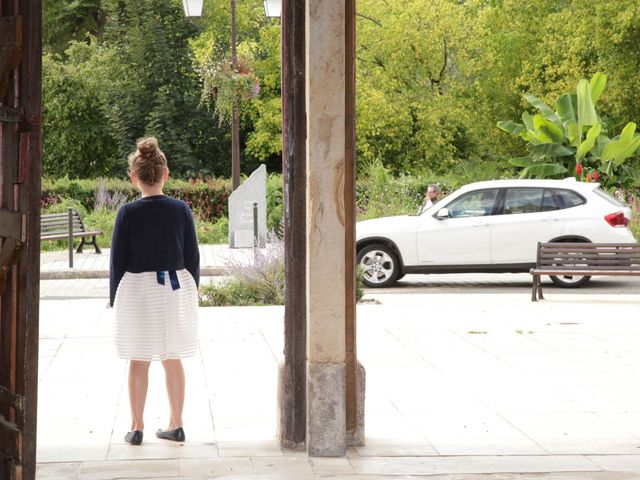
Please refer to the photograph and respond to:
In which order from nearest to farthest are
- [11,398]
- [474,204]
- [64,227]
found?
[11,398] → [474,204] → [64,227]

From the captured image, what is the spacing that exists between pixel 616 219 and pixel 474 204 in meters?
2.15

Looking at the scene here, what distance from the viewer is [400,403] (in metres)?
9.13

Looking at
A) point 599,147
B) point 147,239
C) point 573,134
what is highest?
point 573,134

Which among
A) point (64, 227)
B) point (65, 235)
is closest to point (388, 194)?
point (64, 227)

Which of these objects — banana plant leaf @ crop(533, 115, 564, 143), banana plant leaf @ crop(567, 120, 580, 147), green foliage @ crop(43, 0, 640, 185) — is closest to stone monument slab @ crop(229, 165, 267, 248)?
banana plant leaf @ crop(533, 115, 564, 143)

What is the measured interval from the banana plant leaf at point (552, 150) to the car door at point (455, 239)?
35.9ft

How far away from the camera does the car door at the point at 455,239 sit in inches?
774

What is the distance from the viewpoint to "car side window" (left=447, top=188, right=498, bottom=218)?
65.1 ft

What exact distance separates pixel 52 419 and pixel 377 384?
2.59 m

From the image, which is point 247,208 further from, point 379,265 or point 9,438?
point 9,438

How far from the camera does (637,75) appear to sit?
40156 mm

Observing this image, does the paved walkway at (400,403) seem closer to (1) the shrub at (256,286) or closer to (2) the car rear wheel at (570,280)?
(1) the shrub at (256,286)

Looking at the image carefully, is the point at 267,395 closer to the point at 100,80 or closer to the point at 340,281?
the point at 340,281

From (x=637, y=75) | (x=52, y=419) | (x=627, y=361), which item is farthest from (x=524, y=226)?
(x=637, y=75)
